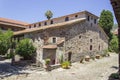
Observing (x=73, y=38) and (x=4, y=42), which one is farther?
(x=4, y=42)

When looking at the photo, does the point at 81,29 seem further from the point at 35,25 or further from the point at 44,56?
the point at 35,25

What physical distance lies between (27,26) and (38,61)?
70.1ft

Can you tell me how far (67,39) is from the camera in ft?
97.6

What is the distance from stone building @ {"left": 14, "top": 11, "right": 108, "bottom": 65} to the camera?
1161 inches

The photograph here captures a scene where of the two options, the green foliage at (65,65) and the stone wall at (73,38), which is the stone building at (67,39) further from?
the green foliage at (65,65)

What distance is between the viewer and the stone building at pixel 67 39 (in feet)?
96.7

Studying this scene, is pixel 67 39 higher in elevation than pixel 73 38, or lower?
lower

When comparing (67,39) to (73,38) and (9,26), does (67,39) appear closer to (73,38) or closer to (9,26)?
(73,38)

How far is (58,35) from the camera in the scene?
30.0 meters

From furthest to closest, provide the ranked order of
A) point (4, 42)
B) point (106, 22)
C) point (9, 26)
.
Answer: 1. point (9, 26)
2. point (106, 22)
3. point (4, 42)

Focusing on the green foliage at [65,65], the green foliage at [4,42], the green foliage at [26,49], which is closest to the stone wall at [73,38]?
the green foliage at [26,49]

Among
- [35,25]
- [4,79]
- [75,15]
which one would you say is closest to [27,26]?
[35,25]

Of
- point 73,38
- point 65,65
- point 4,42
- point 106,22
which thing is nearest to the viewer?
point 65,65

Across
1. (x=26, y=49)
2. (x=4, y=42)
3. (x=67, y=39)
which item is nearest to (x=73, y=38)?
(x=67, y=39)
